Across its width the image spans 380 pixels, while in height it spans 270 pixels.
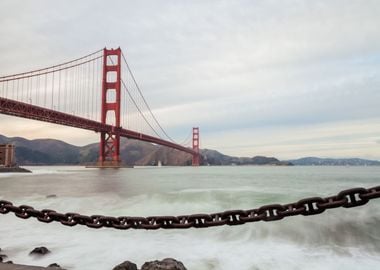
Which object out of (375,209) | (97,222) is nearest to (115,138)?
(375,209)

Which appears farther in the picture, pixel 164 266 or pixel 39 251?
pixel 39 251

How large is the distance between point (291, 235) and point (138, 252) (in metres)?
2.57

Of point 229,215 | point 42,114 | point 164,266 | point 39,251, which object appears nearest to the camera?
point 229,215

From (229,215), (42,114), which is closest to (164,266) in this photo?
(229,215)

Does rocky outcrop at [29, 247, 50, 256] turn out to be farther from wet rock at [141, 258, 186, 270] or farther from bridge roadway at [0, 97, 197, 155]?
bridge roadway at [0, 97, 197, 155]

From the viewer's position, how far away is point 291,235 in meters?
6.28

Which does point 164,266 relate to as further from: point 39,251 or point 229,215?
point 39,251

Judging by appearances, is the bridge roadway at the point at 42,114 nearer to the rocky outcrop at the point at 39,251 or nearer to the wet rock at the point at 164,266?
the rocky outcrop at the point at 39,251

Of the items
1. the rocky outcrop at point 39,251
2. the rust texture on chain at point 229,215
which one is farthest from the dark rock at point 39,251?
the rust texture on chain at point 229,215

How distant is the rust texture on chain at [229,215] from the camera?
2.22m

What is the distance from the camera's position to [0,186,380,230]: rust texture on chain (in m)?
2.22

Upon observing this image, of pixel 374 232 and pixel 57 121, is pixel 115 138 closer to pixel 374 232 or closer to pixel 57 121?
pixel 57 121

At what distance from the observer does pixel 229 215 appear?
2531 millimetres

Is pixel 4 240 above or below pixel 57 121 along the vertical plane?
below
